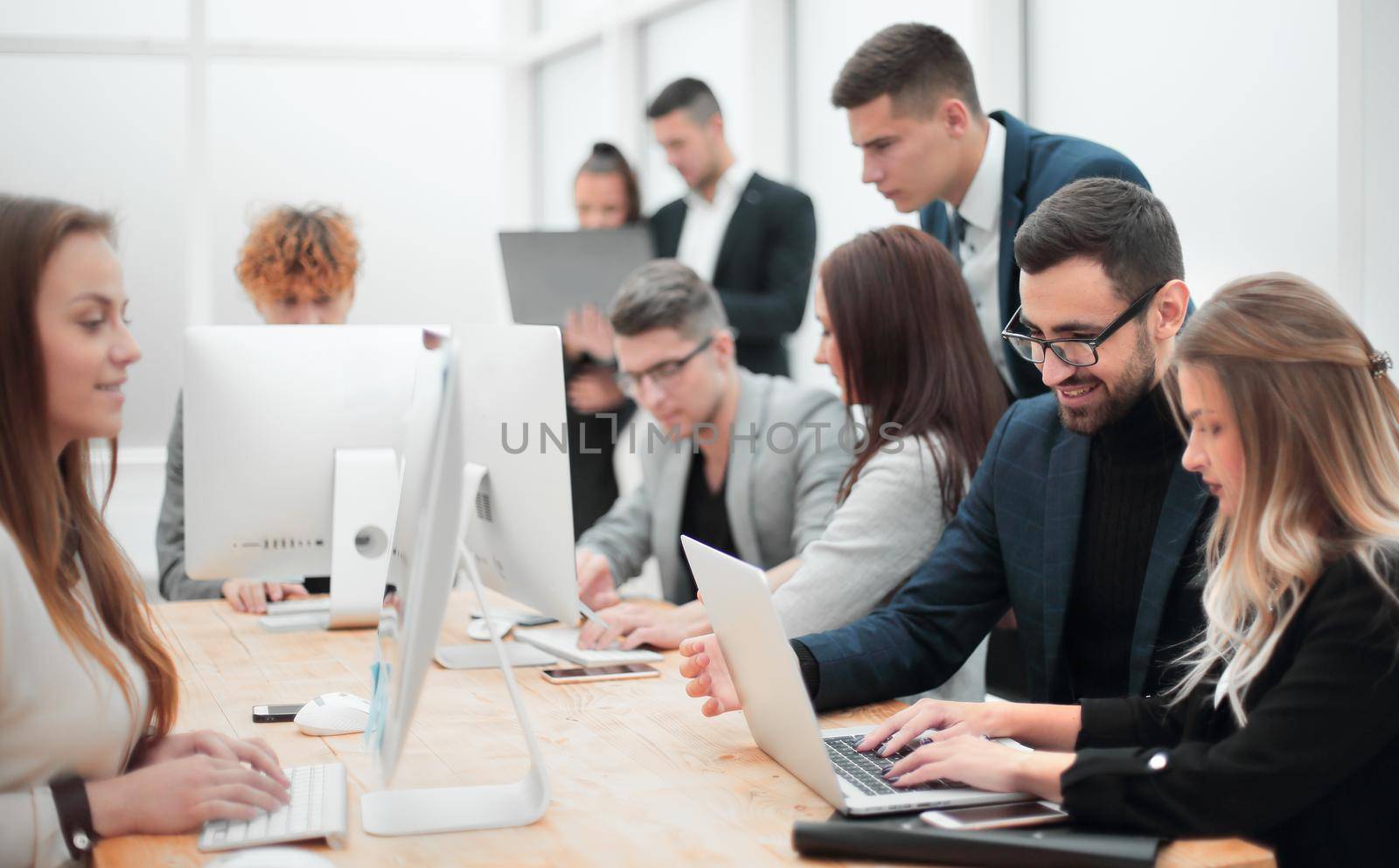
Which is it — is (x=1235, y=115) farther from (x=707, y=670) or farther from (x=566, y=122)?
(x=566, y=122)

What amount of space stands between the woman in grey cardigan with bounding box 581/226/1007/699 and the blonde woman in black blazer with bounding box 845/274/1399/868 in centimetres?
61

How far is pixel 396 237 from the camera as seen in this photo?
559 cm

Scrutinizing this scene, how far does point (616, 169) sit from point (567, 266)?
1.22 ft

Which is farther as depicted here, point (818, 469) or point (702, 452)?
point (702, 452)

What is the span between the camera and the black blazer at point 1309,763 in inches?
44.9

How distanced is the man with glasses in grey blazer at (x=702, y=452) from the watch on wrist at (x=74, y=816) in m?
1.24

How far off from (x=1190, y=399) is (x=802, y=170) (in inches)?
121

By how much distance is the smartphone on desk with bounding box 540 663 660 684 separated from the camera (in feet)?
6.05

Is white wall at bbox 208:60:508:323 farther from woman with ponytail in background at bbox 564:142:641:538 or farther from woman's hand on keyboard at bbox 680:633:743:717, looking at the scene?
woman's hand on keyboard at bbox 680:633:743:717

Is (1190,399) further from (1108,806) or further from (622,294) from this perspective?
(622,294)

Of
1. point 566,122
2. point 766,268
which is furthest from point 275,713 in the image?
point 566,122

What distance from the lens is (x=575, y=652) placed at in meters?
1.98

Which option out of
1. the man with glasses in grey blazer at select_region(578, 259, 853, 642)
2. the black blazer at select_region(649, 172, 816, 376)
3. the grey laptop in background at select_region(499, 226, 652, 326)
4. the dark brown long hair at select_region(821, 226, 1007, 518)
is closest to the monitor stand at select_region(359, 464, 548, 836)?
the dark brown long hair at select_region(821, 226, 1007, 518)

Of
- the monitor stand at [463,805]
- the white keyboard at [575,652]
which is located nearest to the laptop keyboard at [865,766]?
the monitor stand at [463,805]
